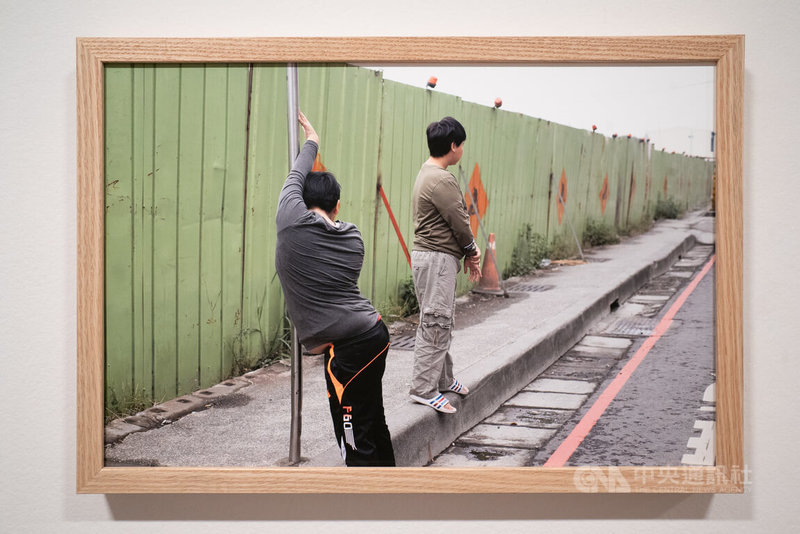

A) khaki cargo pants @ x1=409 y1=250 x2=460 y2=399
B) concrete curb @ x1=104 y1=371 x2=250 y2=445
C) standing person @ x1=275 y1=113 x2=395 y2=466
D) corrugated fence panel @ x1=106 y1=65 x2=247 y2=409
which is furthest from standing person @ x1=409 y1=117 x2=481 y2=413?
concrete curb @ x1=104 y1=371 x2=250 y2=445

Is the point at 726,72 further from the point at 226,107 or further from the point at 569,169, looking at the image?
the point at 226,107

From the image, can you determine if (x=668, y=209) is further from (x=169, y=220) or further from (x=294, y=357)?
(x=169, y=220)

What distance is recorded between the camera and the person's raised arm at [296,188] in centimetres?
305

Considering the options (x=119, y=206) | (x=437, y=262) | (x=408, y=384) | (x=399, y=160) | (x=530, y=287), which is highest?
(x=399, y=160)

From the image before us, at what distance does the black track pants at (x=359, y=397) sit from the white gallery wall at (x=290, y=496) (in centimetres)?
24

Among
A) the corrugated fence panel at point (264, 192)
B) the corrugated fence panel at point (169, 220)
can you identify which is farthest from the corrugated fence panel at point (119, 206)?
the corrugated fence panel at point (264, 192)

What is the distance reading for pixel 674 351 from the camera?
3.19 metres

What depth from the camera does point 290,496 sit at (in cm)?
322

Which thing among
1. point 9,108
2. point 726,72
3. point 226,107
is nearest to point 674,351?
point 726,72

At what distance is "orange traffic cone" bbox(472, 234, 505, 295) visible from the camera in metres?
3.45

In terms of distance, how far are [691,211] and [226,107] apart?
6.23 ft

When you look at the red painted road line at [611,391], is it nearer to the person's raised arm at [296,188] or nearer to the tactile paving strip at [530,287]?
the tactile paving strip at [530,287]

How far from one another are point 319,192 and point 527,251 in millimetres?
1062

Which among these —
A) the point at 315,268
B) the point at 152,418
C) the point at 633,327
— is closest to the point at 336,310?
the point at 315,268
